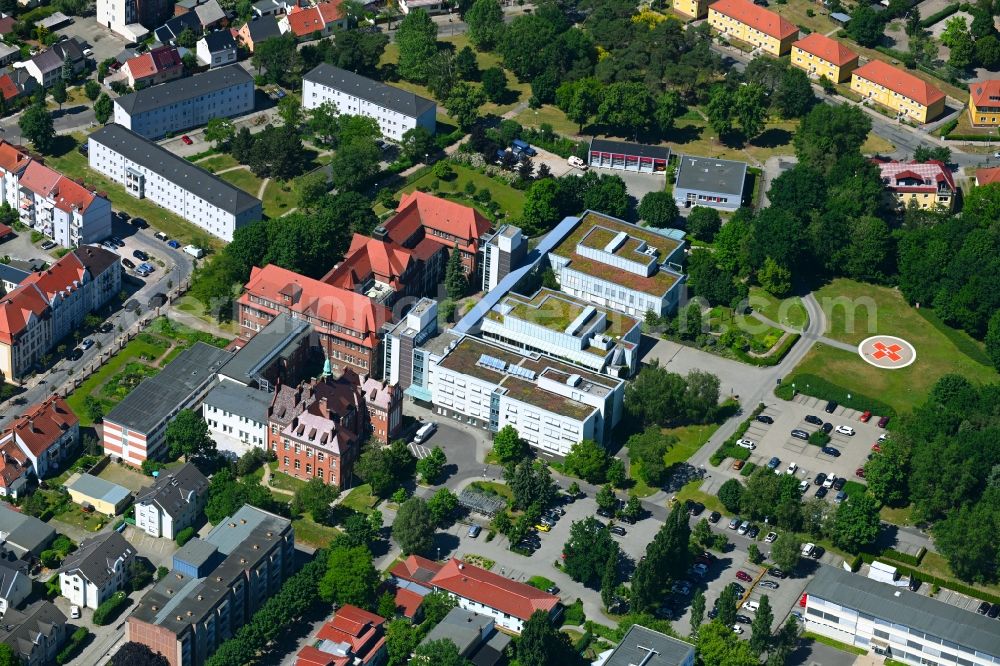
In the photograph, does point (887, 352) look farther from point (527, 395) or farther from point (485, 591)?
point (485, 591)

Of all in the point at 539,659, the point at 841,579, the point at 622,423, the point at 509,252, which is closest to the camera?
the point at 539,659

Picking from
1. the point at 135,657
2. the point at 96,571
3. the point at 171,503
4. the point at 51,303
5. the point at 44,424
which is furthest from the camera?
the point at 51,303

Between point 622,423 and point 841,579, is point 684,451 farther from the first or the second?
point 841,579

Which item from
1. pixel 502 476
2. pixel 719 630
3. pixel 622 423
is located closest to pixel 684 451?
pixel 622 423

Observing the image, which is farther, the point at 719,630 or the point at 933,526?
the point at 933,526

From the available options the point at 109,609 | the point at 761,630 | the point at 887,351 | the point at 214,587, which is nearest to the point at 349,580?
the point at 214,587

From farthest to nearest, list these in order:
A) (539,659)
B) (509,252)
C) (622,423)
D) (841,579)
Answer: (509,252) → (622,423) → (841,579) → (539,659)

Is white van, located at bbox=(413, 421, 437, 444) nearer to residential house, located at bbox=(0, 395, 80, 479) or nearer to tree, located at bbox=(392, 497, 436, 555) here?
tree, located at bbox=(392, 497, 436, 555)

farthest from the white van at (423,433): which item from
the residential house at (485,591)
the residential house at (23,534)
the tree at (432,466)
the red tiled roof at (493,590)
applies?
the residential house at (23,534)
